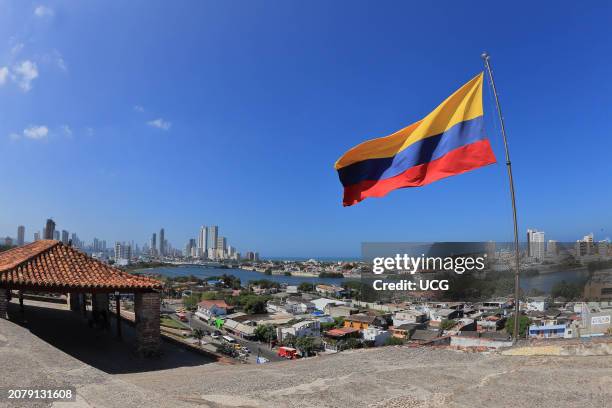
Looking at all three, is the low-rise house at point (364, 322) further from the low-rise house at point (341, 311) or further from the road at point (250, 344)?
the road at point (250, 344)

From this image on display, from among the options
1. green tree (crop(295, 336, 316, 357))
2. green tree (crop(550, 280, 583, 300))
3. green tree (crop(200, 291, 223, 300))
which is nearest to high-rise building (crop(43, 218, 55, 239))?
green tree (crop(550, 280, 583, 300))

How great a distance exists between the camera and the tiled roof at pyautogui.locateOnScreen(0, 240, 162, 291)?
6090 mm

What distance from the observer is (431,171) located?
5.73 m

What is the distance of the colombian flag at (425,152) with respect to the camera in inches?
215

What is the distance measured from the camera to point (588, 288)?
52.3 ft

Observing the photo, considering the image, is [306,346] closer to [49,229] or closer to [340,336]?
[340,336]

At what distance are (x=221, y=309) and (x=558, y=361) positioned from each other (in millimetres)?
64291

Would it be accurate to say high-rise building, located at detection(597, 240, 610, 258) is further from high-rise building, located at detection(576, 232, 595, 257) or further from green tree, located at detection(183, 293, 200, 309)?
green tree, located at detection(183, 293, 200, 309)

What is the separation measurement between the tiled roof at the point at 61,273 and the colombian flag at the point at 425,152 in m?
3.94

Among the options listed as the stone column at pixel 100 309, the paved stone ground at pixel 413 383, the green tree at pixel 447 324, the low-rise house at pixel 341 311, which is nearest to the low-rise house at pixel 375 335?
the green tree at pixel 447 324

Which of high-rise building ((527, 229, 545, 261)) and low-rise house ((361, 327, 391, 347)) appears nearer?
high-rise building ((527, 229, 545, 261))

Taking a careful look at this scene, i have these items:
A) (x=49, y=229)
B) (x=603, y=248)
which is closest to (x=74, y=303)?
(x=49, y=229)

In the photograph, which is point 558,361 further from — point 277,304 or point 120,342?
point 277,304

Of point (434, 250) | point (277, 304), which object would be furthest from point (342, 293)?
point (434, 250)
